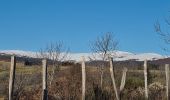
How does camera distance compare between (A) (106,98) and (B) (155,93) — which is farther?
(B) (155,93)

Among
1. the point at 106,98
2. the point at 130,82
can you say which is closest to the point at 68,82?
the point at 106,98

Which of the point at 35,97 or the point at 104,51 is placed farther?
the point at 104,51

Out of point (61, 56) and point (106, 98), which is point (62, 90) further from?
point (61, 56)

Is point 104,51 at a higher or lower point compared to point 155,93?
higher

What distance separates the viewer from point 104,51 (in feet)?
127

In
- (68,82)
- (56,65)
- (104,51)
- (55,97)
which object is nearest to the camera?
(55,97)

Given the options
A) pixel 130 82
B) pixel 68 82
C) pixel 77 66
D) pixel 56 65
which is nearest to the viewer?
pixel 68 82

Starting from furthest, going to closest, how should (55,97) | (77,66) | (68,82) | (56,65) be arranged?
(56,65), (77,66), (68,82), (55,97)

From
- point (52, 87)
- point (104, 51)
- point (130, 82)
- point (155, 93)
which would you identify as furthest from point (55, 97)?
point (104, 51)

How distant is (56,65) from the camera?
3284cm

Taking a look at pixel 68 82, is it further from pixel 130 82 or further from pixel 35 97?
pixel 130 82

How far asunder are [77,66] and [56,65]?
6.36 m

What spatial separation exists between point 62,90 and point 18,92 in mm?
2638

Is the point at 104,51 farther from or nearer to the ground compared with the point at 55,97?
farther from the ground
